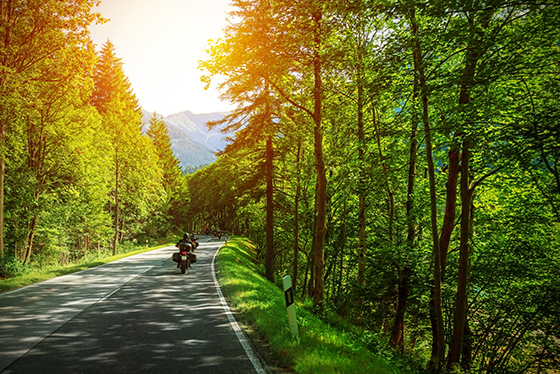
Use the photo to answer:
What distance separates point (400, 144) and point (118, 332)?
36.2ft

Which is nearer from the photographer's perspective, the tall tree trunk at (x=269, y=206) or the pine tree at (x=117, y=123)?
the tall tree trunk at (x=269, y=206)

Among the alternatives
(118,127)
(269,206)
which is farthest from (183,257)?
(118,127)

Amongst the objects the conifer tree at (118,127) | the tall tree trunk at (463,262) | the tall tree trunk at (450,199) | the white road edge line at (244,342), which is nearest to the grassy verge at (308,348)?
the white road edge line at (244,342)

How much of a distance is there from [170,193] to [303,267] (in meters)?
32.1

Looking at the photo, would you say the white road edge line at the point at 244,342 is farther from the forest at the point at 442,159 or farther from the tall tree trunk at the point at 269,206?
the tall tree trunk at the point at 269,206

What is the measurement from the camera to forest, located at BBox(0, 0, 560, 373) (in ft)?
19.2

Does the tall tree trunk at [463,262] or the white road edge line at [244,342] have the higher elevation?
the tall tree trunk at [463,262]

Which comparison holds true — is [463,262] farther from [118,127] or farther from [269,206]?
[118,127]

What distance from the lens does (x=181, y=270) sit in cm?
1538

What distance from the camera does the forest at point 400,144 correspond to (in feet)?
19.2

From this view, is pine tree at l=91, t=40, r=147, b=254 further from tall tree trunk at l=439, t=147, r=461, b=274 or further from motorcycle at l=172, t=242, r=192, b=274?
tall tree trunk at l=439, t=147, r=461, b=274

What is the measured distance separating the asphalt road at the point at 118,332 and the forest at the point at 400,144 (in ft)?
14.1

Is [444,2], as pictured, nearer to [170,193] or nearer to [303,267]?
[303,267]

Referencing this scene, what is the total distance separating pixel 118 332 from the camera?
6.17 m
